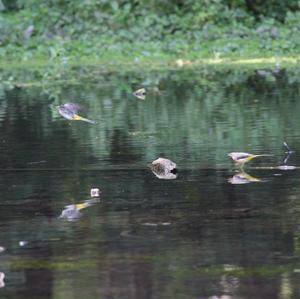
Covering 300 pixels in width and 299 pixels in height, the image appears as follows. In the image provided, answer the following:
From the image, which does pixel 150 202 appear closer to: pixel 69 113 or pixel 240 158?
pixel 240 158

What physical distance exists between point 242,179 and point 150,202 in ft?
3.18

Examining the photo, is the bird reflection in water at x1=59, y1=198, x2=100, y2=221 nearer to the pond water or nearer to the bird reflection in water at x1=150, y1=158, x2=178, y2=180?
the pond water

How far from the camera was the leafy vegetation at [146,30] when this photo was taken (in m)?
20.2

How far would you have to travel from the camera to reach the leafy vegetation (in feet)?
66.2

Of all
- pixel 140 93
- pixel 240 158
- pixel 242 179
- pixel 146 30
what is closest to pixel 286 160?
pixel 240 158

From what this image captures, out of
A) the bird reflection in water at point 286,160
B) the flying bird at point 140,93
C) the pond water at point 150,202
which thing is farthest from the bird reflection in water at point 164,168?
the flying bird at point 140,93

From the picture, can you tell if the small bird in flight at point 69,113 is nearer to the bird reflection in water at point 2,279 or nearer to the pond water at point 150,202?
the pond water at point 150,202

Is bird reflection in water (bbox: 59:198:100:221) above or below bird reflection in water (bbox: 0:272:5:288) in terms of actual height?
above

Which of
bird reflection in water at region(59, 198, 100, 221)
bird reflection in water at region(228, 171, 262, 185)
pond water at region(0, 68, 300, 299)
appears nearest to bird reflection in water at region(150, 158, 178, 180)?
pond water at region(0, 68, 300, 299)

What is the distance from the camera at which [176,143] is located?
980 centimetres

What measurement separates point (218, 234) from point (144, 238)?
1.28 ft

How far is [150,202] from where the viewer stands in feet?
23.4

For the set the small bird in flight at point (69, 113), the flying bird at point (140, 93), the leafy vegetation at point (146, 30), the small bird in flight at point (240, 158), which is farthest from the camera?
the leafy vegetation at point (146, 30)

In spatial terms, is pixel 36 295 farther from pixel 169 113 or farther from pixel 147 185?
pixel 169 113
